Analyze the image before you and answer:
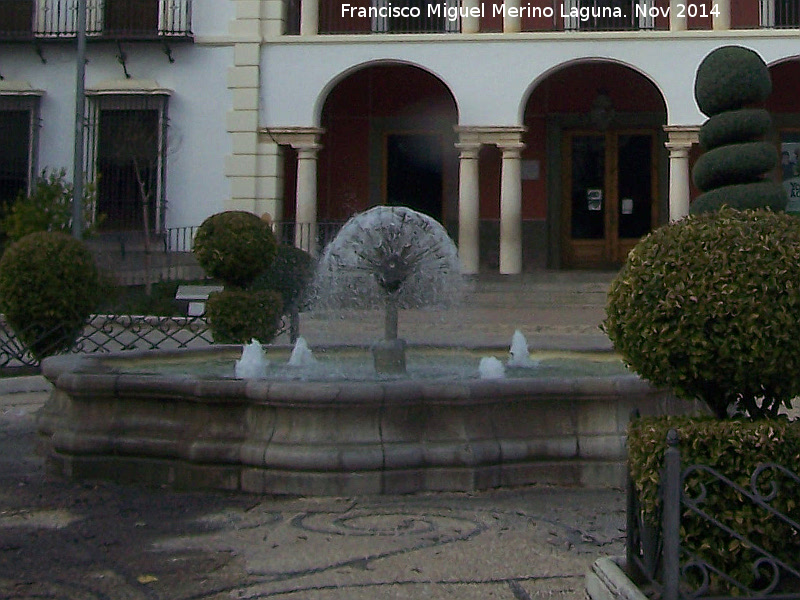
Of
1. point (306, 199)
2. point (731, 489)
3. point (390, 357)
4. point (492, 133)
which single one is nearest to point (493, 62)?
point (492, 133)

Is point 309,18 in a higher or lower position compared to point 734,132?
higher

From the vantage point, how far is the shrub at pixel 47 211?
57.6ft

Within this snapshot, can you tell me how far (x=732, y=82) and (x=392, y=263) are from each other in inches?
210

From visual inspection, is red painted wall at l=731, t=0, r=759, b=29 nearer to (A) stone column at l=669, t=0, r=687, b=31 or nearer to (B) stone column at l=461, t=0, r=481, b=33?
(A) stone column at l=669, t=0, r=687, b=31

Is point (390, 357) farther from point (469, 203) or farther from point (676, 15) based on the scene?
point (676, 15)

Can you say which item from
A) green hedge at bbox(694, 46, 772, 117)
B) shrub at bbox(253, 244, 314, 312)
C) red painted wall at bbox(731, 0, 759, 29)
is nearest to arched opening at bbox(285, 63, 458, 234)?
red painted wall at bbox(731, 0, 759, 29)

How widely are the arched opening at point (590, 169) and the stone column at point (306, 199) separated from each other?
14.0 ft

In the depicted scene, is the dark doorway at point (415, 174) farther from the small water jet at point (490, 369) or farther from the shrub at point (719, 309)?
the shrub at point (719, 309)

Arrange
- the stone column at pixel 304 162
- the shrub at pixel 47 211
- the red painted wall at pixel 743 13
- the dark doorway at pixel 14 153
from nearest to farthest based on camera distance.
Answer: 1. the shrub at pixel 47 211
2. the stone column at pixel 304 162
3. the dark doorway at pixel 14 153
4. the red painted wall at pixel 743 13

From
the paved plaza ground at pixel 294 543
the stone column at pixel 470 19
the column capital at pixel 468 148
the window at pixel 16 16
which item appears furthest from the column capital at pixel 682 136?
the paved plaza ground at pixel 294 543

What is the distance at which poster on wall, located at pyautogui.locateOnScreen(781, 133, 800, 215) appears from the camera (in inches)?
809

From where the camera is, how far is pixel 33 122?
65.1 feet

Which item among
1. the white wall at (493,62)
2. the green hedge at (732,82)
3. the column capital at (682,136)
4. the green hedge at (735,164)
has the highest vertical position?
the white wall at (493,62)

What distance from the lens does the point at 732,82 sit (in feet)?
37.7
